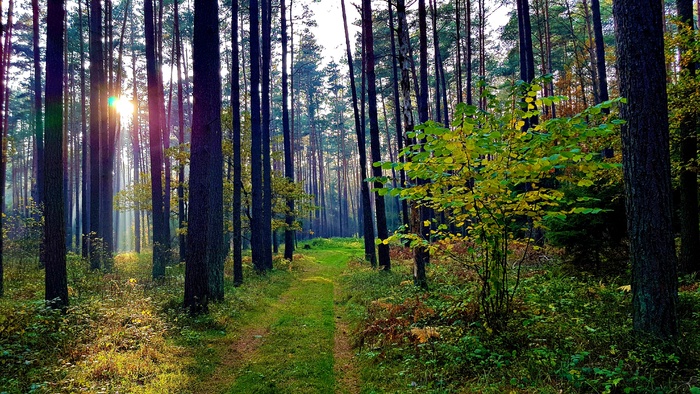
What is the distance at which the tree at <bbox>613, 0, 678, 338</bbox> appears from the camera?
4.00m

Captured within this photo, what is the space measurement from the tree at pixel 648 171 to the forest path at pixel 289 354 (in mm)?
3723

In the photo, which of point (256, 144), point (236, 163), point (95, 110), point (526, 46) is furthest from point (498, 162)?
point (95, 110)

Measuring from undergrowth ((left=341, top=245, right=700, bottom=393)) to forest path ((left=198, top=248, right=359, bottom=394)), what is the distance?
43 centimetres

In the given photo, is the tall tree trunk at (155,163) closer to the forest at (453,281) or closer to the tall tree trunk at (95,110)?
the forest at (453,281)

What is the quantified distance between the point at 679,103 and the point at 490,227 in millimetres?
5300

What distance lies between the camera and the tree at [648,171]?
4000mm

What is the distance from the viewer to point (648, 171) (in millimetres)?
4055

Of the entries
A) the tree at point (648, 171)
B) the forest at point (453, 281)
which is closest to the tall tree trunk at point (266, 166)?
the forest at point (453, 281)

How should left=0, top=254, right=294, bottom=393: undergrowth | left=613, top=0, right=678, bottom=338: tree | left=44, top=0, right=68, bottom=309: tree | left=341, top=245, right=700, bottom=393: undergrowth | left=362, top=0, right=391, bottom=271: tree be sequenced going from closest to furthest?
left=341, top=245, right=700, bottom=393: undergrowth < left=613, top=0, right=678, bottom=338: tree < left=0, top=254, right=294, bottom=393: undergrowth < left=44, top=0, right=68, bottom=309: tree < left=362, top=0, right=391, bottom=271: tree

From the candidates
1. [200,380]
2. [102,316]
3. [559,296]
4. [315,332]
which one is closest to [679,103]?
[559,296]

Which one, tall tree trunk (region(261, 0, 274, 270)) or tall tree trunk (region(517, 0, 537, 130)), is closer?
tall tree trunk (region(517, 0, 537, 130))

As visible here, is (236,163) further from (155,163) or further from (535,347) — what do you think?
(535,347)

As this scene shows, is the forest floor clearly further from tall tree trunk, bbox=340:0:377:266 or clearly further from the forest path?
tall tree trunk, bbox=340:0:377:266

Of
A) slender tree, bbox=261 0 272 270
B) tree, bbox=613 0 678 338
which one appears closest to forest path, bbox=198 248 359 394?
tree, bbox=613 0 678 338
